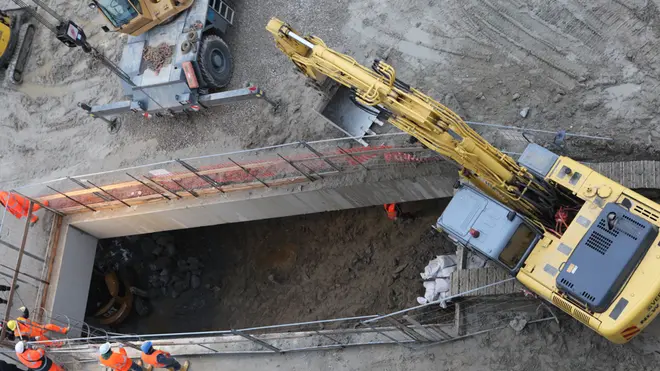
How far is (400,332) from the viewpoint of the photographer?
10828mm

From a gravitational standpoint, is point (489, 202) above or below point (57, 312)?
above

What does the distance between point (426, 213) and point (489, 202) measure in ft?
16.0

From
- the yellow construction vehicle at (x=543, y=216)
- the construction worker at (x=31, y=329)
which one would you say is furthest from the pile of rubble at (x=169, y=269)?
the yellow construction vehicle at (x=543, y=216)

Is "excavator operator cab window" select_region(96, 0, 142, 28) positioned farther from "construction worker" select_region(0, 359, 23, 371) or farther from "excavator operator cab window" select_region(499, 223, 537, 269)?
"excavator operator cab window" select_region(499, 223, 537, 269)

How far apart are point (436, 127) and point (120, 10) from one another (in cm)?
823

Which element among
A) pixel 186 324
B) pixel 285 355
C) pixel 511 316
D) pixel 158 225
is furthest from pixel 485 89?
pixel 186 324

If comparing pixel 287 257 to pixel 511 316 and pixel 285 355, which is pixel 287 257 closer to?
pixel 285 355

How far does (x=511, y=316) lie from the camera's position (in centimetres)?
1044

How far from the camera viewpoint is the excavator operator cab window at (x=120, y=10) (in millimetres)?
13766

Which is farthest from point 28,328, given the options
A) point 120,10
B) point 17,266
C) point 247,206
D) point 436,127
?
point 436,127

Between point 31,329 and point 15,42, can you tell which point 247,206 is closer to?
point 31,329

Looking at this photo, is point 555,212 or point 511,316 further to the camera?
point 511,316

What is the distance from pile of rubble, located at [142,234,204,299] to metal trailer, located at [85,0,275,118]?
3.70 m

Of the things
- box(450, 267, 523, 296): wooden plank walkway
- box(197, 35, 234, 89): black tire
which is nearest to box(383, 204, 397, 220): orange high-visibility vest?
box(450, 267, 523, 296): wooden plank walkway
